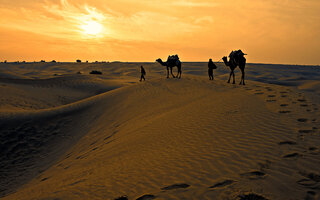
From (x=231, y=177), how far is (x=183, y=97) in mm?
8669

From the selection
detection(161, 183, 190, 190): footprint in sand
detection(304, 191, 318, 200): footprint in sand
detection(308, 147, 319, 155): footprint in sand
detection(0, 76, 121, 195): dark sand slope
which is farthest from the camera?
detection(0, 76, 121, 195): dark sand slope

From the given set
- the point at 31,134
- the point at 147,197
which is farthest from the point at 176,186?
the point at 31,134

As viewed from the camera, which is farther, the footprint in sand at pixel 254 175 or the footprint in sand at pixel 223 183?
the footprint in sand at pixel 254 175

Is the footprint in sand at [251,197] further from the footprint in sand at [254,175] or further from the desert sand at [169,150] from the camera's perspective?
the footprint in sand at [254,175]

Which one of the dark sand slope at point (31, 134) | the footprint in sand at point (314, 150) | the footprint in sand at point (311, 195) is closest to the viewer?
the footprint in sand at point (311, 195)

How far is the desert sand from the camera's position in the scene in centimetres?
391

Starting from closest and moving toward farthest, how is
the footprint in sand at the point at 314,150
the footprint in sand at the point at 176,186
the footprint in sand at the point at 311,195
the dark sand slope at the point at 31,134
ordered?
the footprint in sand at the point at 311,195 < the footprint in sand at the point at 176,186 < the footprint in sand at the point at 314,150 < the dark sand slope at the point at 31,134

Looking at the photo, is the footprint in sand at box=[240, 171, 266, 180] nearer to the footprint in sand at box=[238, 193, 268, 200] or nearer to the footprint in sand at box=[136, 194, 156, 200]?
the footprint in sand at box=[238, 193, 268, 200]

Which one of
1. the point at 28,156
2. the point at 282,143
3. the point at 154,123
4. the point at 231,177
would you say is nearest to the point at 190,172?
the point at 231,177

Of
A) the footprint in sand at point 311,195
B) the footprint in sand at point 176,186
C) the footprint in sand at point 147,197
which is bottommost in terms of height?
the footprint in sand at point 147,197

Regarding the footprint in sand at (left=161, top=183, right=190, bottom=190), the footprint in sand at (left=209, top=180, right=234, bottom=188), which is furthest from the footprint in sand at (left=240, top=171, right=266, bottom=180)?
the footprint in sand at (left=161, top=183, right=190, bottom=190)

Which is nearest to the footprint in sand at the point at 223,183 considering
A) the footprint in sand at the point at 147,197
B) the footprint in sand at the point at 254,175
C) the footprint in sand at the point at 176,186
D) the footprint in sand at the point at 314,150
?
the footprint in sand at the point at 254,175

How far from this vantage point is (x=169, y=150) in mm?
5680

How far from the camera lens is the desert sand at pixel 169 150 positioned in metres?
3.91
